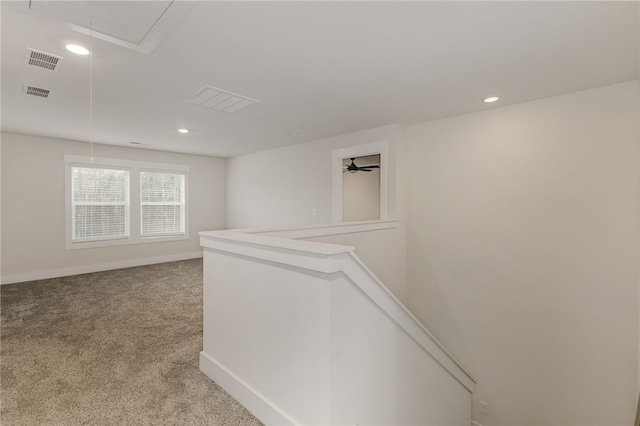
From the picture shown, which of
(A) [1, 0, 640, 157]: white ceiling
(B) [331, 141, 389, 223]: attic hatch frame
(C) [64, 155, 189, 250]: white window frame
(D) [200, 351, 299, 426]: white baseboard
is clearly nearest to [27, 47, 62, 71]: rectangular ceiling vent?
(A) [1, 0, 640, 157]: white ceiling

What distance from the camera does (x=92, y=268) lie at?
17.4ft

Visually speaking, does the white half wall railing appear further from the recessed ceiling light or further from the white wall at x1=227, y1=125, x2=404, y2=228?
the white wall at x1=227, y1=125, x2=404, y2=228

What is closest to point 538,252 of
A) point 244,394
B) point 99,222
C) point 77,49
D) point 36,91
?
point 244,394

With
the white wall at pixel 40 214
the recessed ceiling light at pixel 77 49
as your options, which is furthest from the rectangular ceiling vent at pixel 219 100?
the white wall at pixel 40 214

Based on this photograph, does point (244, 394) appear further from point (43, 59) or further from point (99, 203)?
point (99, 203)

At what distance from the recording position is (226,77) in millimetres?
2463

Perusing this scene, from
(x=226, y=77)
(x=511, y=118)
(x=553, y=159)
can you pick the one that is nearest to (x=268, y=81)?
(x=226, y=77)

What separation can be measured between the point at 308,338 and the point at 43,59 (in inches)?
111

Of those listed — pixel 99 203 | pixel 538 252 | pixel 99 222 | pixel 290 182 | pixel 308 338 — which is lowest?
pixel 308 338

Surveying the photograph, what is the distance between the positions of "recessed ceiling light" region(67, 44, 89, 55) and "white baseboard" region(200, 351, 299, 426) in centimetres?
241

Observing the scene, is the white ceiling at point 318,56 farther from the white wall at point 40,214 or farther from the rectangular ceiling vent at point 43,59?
the white wall at point 40,214

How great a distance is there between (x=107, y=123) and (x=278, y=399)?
4236 millimetres

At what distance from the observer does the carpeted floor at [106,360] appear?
1769mm

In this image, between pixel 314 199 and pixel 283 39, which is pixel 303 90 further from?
pixel 314 199
